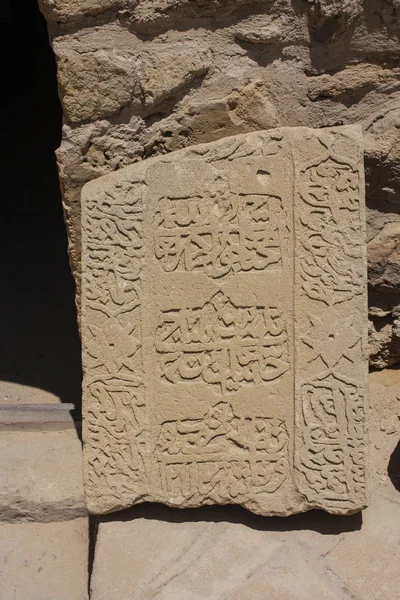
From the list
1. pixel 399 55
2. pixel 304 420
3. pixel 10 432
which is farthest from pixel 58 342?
pixel 399 55

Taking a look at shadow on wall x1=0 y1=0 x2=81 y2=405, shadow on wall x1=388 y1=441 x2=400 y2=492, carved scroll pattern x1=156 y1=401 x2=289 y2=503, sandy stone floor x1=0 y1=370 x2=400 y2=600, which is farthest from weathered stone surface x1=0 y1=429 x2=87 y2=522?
shadow on wall x1=388 y1=441 x2=400 y2=492

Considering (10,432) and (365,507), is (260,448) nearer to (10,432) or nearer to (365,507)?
(365,507)

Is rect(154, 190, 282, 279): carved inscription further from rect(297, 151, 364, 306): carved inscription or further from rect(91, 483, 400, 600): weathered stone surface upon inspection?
rect(91, 483, 400, 600): weathered stone surface

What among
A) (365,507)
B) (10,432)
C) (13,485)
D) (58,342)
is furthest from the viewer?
(58,342)

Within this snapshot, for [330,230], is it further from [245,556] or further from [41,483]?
[41,483]

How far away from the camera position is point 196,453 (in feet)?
6.23

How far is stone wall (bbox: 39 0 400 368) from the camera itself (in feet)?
6.27

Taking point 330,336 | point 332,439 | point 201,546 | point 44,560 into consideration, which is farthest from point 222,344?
point 44,560

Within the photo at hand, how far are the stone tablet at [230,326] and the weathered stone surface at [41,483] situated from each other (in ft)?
1.27

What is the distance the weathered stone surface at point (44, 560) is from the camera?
2.02 metres

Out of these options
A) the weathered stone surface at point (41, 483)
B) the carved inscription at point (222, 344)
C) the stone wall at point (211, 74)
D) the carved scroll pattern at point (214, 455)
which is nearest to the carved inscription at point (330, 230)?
the carved inscription at point (222, 344)

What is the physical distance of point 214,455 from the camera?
1897mm

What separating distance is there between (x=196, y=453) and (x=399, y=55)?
52.8 inches

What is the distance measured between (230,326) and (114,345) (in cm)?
34
